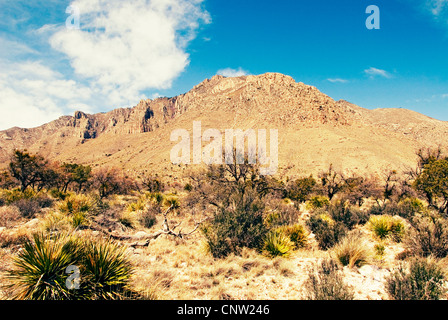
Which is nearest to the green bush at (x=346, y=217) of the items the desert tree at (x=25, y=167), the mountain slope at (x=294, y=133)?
the desert tree at (x=25, y=167)

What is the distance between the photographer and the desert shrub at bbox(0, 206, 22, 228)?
31.8 ft

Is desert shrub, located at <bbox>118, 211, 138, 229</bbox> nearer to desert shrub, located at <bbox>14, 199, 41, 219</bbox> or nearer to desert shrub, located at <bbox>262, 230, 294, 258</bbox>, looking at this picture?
desert shrub, located at <bbox>14, 199, 41, 219</bbox>

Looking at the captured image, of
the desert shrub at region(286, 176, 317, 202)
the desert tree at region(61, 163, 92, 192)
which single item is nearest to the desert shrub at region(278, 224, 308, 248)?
the desert shrub at region(286, 176, 317, 202)

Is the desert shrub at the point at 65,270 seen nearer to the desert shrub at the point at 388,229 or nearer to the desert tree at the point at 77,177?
the desert shrub at the point at 388,229

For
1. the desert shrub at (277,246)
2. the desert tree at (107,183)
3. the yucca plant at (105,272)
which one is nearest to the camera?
→ the yucca plant at (105,272)

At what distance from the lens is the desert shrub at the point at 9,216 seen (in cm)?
970

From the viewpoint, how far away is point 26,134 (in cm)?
16175

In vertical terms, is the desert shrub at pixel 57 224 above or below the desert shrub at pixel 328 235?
above

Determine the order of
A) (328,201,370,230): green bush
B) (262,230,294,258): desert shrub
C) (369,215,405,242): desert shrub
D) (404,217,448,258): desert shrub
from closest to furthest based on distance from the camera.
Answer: (404,217,448,258): desert shrub → (262,230,294,258): desert shrub → (369,215,405,242): desert shrub → (328,201,370,230): green bush

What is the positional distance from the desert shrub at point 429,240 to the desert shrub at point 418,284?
2154 millimetres

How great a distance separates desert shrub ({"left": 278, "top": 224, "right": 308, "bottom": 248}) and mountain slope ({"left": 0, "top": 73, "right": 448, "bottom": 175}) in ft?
80.0

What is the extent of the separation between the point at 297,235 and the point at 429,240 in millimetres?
4012

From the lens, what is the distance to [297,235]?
28.1 ft

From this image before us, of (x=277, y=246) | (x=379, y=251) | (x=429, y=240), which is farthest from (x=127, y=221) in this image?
(x=429, y=240)
